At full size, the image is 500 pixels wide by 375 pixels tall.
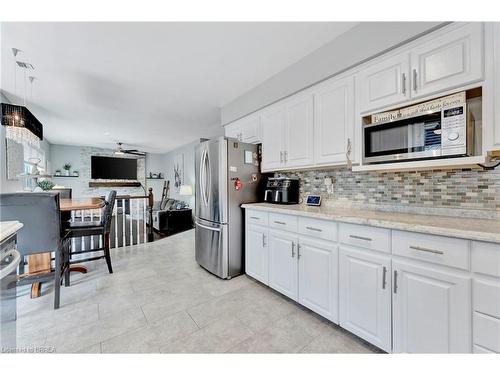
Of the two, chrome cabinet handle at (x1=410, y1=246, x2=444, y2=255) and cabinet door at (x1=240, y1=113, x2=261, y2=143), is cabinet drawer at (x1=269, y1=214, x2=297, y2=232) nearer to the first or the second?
chrome cabinet handle at (x1=410, y1=246, x2=444, y2=255)

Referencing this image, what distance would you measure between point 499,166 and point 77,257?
5092 millimetres

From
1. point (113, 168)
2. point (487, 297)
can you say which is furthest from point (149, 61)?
point (113, 168)

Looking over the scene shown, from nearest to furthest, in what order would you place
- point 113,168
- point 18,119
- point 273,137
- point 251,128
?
point 18,119 < point 273,137 < point 251,128 < point 113,168

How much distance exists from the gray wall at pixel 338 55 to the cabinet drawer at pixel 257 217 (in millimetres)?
1394

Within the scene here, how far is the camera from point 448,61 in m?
1.33

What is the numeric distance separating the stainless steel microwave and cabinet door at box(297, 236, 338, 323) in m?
0.84

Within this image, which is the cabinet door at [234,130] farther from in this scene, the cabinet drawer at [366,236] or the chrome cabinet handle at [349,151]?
the cabinet drawer at [366,236]

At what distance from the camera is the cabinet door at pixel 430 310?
1.06 metres

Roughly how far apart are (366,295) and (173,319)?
158 cm

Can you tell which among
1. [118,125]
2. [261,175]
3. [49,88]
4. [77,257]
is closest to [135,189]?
[118,125]

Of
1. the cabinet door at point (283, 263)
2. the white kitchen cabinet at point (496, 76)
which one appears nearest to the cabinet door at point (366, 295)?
the cabinet door at point (283, 263)

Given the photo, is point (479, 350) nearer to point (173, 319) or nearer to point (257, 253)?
point (257, 253)

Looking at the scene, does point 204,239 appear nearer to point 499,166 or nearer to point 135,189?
point 499,166

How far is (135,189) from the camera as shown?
8.45 metres
